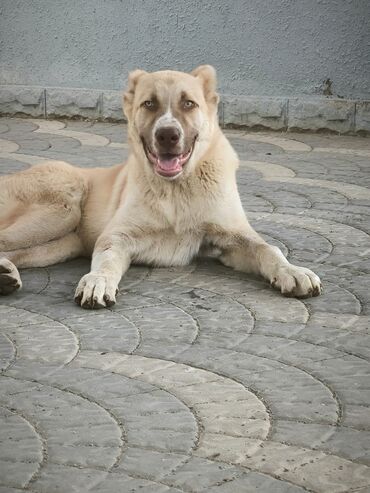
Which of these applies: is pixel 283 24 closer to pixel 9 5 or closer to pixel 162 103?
pixel 9 5

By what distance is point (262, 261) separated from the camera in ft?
17.5

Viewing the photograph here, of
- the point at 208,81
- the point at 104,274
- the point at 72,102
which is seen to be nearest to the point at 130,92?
the point at 208,81

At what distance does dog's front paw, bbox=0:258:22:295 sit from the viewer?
5055 mm

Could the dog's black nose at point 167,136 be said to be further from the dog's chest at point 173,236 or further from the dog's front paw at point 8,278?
the dog's front paw at point 8,278

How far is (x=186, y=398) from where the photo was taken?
12.5 feet

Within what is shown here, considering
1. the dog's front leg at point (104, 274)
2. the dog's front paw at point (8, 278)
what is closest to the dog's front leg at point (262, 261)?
the dog's front leg at point (104, 274)

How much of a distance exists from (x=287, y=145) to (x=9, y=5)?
370cm

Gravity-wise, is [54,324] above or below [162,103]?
below

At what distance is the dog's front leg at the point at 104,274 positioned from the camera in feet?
16.2

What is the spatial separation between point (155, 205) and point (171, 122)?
0.49 meters

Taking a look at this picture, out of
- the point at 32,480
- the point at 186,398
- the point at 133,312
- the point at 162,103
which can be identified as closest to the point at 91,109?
the point at 162,103

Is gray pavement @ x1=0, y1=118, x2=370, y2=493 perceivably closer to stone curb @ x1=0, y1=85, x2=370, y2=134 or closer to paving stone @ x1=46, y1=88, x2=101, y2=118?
stone curb @ x1=0, y1=85, x2=370, y2=134

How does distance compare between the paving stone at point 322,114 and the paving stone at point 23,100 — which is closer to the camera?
the paving stone at point 322,114

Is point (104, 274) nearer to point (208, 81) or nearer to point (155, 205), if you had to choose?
point (155, 205)
